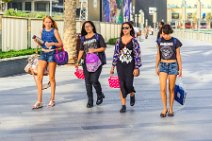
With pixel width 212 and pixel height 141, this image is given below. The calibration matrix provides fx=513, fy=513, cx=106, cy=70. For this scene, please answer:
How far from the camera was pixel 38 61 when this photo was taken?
9.30m

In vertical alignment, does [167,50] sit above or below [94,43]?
below

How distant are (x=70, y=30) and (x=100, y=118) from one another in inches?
432

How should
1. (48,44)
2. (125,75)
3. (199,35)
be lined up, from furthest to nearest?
1. (199,35)
2. (48,44)
3. (125,75)

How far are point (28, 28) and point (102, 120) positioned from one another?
1160cm

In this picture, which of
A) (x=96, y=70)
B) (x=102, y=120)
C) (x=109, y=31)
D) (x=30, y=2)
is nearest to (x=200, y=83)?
(x=96, y=70)

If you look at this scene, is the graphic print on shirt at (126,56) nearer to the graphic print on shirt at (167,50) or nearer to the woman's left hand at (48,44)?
the graphic print on shirt at (167,50)

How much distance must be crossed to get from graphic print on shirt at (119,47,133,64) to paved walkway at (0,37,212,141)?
92cm

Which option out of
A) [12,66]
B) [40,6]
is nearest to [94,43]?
[12,66]

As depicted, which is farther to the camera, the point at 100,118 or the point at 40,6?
the point at 40,6

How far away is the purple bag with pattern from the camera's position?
30.1ft

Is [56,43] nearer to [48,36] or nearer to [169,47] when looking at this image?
[48,36]

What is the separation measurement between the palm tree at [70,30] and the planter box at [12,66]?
10.8 feet

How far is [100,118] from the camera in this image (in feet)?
27.3

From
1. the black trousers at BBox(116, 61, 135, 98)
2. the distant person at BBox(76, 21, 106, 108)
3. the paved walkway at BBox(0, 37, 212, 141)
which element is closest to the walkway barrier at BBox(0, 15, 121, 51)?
the paved walkway at BBox(0, 37, 212, 141)
